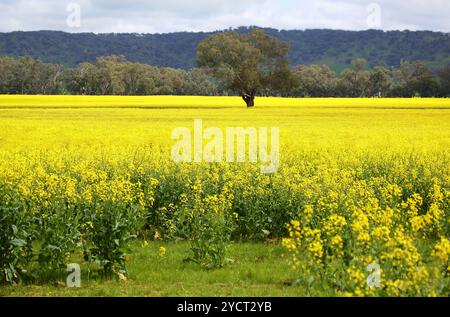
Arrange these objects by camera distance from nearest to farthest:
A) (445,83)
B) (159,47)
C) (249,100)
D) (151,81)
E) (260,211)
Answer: (260,211)
(249,100)
(445,83)
(151,81)
(159,47)

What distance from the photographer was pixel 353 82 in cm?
13538

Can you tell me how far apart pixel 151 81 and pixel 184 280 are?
115 meters

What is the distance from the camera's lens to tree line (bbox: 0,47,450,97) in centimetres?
12206

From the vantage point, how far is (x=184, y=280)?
11062 mm

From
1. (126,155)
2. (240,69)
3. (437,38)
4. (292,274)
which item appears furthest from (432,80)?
(292,274)

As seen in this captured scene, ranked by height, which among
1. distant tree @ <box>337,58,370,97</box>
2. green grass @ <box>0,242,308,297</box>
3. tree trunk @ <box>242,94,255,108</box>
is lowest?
green grass @ <box>0,242,308,297</box>

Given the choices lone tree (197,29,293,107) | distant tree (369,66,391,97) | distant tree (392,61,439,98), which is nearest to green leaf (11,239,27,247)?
lone tree (197,29,293,107)

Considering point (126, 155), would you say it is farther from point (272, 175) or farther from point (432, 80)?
point (432, 80)

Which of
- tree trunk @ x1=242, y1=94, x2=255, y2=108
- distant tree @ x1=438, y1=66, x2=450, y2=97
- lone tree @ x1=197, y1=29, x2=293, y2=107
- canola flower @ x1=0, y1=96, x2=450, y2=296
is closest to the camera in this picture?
canola flower @ x1=0, y1=96, x2=450, y2=296

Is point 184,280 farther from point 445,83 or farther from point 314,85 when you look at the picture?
point 314,85

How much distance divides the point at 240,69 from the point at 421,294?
67765 millimetres

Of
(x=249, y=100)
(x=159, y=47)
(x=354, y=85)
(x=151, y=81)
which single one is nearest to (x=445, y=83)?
(x=354, y=85)

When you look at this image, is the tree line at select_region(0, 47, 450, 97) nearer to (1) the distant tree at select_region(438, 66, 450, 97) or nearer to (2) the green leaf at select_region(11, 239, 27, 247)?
(1) the distant tree at select_region(438, 66, 450, 97)

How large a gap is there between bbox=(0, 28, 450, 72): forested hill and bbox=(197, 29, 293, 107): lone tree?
81.1 metres
